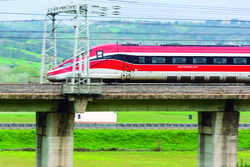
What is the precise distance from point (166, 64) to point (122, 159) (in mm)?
14793

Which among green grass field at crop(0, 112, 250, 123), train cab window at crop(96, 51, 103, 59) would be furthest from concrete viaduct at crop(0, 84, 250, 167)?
green grass field at crop(0, 112, 250, 123)

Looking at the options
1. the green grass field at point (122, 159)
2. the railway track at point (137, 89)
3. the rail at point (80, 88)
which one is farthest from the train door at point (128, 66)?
the green grass field at point (122, 159)

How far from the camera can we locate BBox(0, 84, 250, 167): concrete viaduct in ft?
103

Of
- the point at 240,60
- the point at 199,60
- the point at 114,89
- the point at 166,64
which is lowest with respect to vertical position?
the point at 114,89

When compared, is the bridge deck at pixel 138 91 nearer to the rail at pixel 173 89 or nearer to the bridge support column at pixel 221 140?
the rail at pixel 173 89

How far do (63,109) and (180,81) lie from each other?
13558 millimetres

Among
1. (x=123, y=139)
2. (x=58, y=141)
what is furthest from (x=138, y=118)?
(x=58, y=141)

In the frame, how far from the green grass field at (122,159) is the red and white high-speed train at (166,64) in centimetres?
1125

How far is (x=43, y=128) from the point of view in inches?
1315

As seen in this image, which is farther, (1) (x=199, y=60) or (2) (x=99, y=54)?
(1) (x=199, y=60)

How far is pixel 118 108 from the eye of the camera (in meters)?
33.8

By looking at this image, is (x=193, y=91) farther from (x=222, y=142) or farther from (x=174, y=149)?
(x=174, y=149)

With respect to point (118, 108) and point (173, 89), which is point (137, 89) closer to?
point (118, 108)

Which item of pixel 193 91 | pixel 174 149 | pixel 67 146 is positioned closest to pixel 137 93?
pixel 193 91
